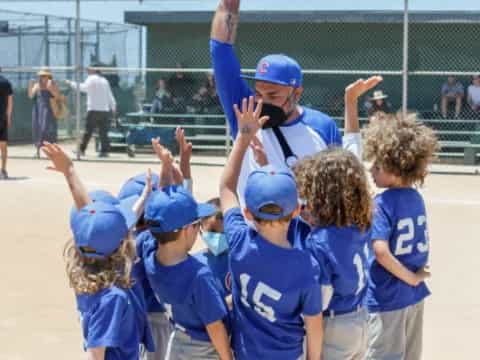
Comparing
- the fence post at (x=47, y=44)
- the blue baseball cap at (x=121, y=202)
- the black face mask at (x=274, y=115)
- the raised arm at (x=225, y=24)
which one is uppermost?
the fence post at (x=47, y=44)

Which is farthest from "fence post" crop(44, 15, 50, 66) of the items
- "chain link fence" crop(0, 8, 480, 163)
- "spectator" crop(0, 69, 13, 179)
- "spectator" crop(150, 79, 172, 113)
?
"spectator" crop(0, 69, 13, 179)

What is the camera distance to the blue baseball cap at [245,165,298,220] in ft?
10.9

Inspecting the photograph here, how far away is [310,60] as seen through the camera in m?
21.8

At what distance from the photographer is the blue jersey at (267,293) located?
335 centimetres

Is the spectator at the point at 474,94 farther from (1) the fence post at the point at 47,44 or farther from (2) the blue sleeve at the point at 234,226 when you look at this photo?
(2) the blue sleeve at the point at 234,226

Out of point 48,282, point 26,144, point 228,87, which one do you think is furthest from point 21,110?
point 228,87

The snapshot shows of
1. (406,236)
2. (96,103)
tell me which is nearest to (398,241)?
(406,236)

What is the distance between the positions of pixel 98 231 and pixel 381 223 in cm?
142

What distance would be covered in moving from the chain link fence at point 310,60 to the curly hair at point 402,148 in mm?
14523

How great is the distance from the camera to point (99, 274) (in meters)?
3.34

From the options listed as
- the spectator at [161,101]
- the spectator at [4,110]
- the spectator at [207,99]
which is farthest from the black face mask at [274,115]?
the spectator at [161,101]

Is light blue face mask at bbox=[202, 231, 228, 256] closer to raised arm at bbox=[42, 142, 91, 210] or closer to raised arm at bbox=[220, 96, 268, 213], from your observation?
raised arm at bbox=[220, 96, 268, 213]

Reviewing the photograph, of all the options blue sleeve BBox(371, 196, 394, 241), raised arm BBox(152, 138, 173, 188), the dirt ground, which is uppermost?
raised arm BBox(152, 138, 173, 188)

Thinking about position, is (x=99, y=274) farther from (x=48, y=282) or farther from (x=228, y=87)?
(x=48, y=282)
